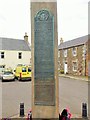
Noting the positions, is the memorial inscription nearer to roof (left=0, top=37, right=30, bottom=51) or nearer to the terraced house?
the terraced house

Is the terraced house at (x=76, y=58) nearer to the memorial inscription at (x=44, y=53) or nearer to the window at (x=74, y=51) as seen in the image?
the window at (x=74, y=51)

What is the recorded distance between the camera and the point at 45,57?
Result: 7891 mm

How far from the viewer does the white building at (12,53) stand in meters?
43.8

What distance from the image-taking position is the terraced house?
3514 cm

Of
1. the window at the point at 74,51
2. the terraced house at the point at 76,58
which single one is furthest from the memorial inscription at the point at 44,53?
the window at the point at 74,51

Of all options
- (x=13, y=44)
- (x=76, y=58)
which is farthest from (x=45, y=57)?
(x=13, y=44)

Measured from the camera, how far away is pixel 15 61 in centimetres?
4519

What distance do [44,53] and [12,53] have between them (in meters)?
37.3

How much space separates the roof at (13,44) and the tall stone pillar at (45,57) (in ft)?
120

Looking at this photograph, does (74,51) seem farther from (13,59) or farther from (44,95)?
(44,95)

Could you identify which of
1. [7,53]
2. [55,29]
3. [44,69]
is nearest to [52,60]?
[44,69]

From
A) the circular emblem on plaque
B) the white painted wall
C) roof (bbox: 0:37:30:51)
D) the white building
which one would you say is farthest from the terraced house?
the circular emblem on plaque

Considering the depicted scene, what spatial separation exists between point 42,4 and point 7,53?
36929 mm

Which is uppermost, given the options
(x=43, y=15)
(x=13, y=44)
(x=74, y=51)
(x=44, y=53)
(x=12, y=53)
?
(x=13, y=44)
